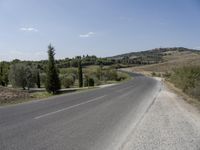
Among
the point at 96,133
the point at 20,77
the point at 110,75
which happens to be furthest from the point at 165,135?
the point at 110,75

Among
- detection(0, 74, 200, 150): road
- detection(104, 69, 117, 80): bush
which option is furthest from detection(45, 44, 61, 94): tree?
detection(0, 74, 200, 150): road

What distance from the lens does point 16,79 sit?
275ft

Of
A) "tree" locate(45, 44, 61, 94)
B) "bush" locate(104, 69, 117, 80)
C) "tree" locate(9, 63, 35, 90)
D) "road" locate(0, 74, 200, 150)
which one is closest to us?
"road" locate(0, 74, 200, 150)

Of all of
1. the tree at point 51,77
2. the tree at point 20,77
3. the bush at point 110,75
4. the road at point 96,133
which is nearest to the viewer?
the road at point 96,133

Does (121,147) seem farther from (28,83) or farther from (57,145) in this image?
(28,83)

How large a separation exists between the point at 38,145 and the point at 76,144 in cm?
88

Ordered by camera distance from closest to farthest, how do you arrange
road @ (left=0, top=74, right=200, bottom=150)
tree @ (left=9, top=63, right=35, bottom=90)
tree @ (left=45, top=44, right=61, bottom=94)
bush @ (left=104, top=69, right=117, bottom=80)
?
1. road @ (left=0, top=74, right=200, bottom=150)
2. tree @ (left=45, top=44, right=61, bottom=94)
3. tree @ (left=9, top=63, right=35, bottom=90)
4. bush @ (left=104, top=69, right=117, bottom=80)

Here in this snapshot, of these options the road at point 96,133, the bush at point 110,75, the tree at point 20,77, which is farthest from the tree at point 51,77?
the road at point 96,133

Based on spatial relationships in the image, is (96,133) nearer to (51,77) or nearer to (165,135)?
(165,135)

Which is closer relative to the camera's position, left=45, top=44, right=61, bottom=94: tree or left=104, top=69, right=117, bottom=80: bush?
left=45, top=44, right=61, bottom=94: tree

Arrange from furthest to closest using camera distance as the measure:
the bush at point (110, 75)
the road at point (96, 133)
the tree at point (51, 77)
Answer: the bush at point (110, 75), the tree at point (51, 77), the road at point (96, 133)

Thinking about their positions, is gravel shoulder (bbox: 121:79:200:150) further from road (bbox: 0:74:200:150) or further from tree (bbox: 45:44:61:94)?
tree (bbox: 45:44:61:94)

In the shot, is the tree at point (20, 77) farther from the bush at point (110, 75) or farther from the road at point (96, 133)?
the road at point (96, 133)

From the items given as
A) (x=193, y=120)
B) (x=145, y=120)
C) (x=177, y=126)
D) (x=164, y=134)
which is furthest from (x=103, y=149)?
(x=193, y=120)
